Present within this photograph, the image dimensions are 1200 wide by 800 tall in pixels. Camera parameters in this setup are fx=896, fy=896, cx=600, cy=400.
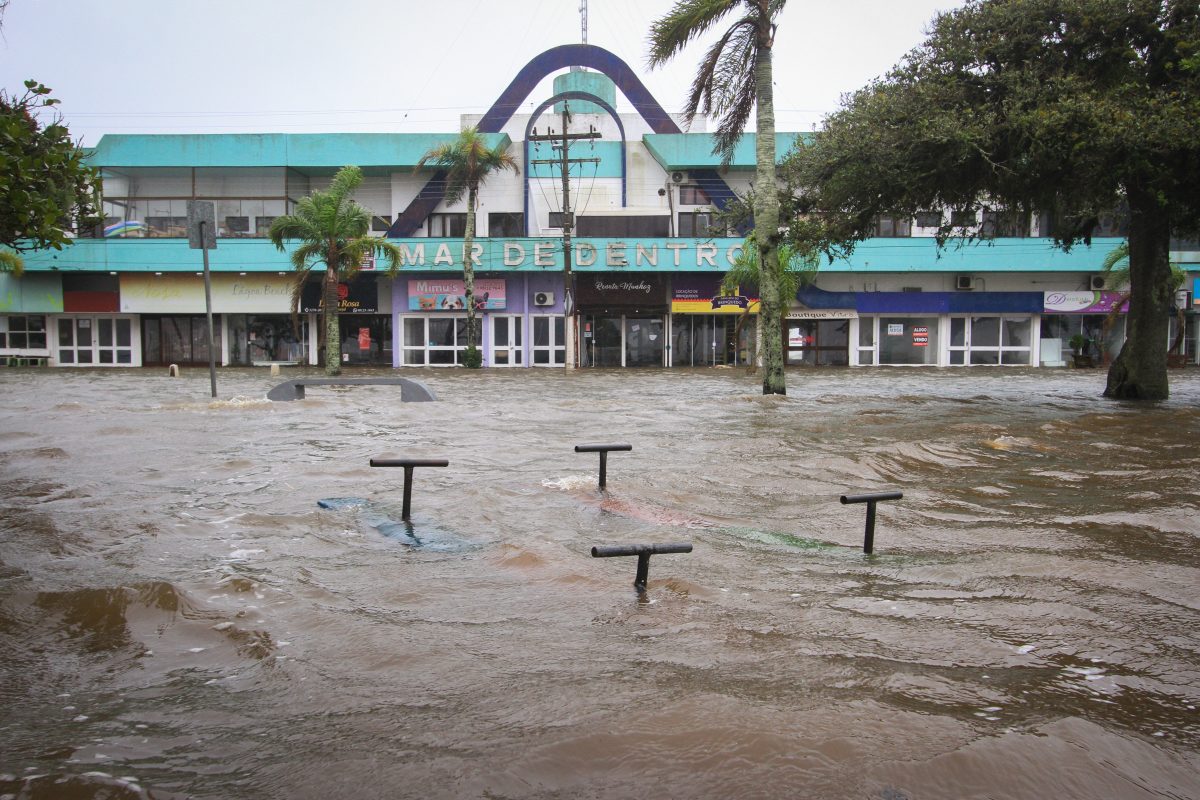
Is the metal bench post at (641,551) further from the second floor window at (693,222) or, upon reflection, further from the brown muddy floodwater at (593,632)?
the second floor window at (693,222)

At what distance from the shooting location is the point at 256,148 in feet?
128

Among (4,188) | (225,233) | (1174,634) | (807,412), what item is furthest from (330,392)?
(225,233)

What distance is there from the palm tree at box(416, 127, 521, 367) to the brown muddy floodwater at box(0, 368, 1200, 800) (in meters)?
28.7

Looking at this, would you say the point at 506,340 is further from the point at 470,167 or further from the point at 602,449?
the point at 602,449

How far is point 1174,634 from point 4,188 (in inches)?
254

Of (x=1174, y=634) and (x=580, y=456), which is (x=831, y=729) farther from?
(x=580, y=456)

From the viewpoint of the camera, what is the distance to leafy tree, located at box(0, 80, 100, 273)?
5507mm

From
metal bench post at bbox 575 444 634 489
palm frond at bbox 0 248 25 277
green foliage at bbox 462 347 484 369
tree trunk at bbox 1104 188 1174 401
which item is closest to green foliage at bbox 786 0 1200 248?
tree trunk at bbox 1104 188 1174 401

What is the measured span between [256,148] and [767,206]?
1117 inches

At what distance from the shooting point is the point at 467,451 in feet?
33.1

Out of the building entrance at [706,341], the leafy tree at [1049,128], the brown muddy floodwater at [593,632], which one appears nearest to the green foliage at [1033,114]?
the leafy tree at [1049,128]

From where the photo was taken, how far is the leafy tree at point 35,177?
551cm

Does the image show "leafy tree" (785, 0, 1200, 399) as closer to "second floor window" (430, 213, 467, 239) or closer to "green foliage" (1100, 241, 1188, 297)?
"green foliage" (1100, 241, 1188, 297)

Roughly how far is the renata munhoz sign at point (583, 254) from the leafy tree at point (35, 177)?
30041mm
